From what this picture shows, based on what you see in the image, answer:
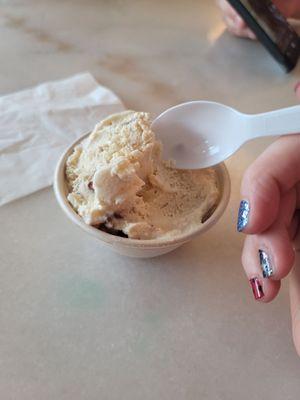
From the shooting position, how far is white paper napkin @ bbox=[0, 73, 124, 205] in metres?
0.55

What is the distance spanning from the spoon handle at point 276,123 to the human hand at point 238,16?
510mm

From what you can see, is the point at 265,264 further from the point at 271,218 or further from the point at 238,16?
the point at 238,16

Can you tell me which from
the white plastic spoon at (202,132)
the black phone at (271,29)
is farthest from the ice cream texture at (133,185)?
the black phone at (271,29)

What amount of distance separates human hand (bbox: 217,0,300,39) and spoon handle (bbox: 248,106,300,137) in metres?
0.51

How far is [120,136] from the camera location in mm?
451

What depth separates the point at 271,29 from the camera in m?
0.78

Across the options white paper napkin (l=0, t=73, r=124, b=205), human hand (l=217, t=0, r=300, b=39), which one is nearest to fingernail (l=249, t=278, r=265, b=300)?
white paper napkin (l=0, t=73, r=124, b=205)

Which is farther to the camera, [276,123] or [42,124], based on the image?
[42,124]

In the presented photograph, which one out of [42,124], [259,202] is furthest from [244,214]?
[42,124]

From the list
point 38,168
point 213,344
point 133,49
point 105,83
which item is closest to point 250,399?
point 213,344

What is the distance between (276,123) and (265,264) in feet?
0.45

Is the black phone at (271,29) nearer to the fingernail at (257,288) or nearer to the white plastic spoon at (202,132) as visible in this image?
the white plastic spoon at (202,132)

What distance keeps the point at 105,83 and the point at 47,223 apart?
1.06ft

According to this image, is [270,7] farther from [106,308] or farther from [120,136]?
[106,308]
